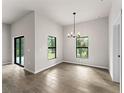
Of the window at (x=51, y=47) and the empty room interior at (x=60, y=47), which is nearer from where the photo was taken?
the empty room interior at (x=60, y=47)

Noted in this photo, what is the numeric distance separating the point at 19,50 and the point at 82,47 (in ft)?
14.8

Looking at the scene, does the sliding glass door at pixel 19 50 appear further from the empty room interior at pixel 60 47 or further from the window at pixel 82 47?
the window at pixel 82 47

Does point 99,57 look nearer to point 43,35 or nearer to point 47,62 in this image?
point 47,62

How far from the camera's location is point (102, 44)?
5309mm


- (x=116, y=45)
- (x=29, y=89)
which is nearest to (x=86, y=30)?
(x=116, y=45)

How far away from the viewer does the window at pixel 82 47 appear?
6.01 meters

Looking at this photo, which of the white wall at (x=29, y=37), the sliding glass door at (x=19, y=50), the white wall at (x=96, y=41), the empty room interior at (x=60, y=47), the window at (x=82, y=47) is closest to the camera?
the empty room interior at (x=60, y=47)

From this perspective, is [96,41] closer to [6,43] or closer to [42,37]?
[42,37]

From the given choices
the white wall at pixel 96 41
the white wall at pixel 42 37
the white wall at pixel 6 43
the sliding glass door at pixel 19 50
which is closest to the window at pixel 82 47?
the white wall at pixel 96 41

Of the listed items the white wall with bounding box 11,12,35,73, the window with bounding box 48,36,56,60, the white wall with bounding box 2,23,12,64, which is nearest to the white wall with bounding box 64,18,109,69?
the window with bounding box 48,36,56,60

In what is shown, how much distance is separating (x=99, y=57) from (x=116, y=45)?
88.2 inches

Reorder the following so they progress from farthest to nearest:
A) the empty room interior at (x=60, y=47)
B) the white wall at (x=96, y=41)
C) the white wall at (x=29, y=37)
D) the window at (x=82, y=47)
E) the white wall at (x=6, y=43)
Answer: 1. the white wall at (x=6, y=43)
2. the window at (x=82, y=47)
3. the white wall at (x=96, y=41)
4. the white wall at (x=29, y=37)
5. the empty room interior at (x=60, y=47)

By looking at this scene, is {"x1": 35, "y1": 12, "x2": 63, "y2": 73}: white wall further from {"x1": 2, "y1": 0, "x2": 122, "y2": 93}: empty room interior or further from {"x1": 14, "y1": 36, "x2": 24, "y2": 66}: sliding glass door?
{"x1": 14, "y1": 36, "x2": 24, "y2": 66}: sliding glass door

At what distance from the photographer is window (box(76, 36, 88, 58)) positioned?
6009 millimetres
